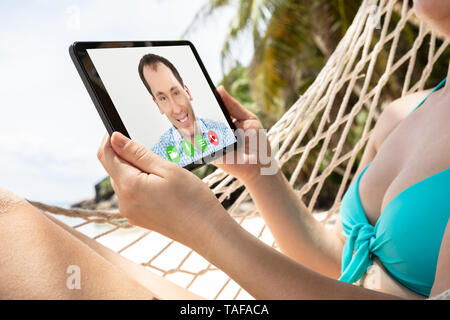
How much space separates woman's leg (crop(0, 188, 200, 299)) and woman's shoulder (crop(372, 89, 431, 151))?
1.67 ft

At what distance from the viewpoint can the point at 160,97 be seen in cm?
56

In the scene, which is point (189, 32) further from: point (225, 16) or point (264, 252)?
point (264, 252)

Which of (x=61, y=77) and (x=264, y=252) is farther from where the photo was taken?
(x=61, y=77)

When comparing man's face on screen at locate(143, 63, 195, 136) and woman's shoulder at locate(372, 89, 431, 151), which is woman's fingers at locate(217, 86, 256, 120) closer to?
man's face on screen at locate(143, 63, 195, 136)

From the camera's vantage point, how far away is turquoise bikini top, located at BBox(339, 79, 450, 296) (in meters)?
0.54

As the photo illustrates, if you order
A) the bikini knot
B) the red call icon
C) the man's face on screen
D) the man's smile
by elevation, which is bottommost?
the bikini knot

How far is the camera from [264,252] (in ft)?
1.40

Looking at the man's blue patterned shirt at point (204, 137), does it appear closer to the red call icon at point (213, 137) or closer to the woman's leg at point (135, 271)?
the red call icon at point (213, 137)

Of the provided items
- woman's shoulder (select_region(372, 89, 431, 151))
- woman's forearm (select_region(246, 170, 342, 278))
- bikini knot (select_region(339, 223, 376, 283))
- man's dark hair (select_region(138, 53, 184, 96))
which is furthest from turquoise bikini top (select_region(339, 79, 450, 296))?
man's dark hair (select_region(138, 53, 184, 96))

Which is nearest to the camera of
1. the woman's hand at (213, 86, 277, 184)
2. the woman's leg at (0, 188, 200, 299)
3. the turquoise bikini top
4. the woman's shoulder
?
the woman's leg at (0, 188, 200, 299)

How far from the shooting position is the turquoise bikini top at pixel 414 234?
0.54 meters

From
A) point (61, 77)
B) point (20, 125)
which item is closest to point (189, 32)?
point (61, 77)
